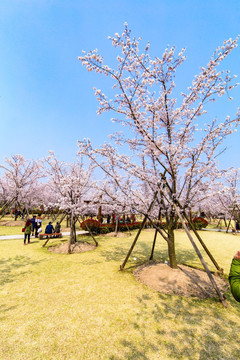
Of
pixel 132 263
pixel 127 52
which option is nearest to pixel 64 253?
pixel 132 263

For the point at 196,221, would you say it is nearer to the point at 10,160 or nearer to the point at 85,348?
the point at 85,348

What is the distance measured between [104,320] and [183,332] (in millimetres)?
1798

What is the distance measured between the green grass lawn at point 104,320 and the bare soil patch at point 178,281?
278 mm

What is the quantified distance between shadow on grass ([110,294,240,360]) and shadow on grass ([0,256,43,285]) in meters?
4.78

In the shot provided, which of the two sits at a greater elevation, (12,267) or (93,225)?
(93,225)

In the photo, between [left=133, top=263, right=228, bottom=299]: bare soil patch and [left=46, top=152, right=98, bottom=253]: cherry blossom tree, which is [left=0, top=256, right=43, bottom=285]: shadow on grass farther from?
[left=133, top=263, right=228, bottom=299]: bare soil patch

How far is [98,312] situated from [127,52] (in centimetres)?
755

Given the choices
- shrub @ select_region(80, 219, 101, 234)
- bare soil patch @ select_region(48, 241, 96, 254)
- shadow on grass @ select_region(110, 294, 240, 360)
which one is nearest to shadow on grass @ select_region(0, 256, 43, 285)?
bare soil patch @ select_region(48, 241, 96, 254)

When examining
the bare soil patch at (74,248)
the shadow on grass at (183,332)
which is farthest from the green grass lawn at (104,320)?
the bare soil patch at (74,248)

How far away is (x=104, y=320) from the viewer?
391cm

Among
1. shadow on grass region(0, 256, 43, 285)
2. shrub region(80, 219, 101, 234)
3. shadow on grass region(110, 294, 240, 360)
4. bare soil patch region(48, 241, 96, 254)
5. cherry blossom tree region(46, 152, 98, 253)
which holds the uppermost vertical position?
cherry blossom tree region(46, 152, 98, 253)

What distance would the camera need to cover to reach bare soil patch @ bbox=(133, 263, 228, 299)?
5.29m

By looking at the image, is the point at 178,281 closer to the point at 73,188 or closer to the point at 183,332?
the point at 183,332

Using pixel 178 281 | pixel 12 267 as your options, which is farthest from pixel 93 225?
pixel 178 281
